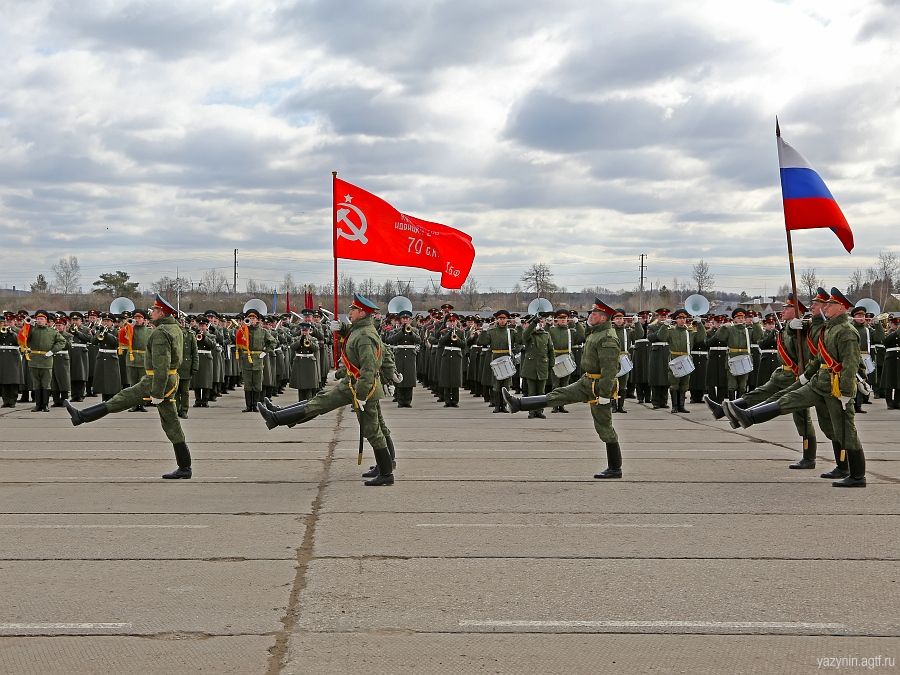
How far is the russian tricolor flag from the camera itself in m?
11.9

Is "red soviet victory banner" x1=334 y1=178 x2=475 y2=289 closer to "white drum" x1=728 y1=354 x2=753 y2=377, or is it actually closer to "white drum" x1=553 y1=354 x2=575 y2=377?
"white drum" x1=553 y1=354 x2=575 y2=377

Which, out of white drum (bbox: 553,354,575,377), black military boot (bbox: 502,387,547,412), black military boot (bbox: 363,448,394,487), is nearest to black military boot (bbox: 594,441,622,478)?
black military boot (bbox: 502,387,547,412)

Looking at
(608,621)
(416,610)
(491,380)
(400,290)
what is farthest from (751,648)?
(400,290)

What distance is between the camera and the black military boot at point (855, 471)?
10461 millimetres

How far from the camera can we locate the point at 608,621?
5879mm

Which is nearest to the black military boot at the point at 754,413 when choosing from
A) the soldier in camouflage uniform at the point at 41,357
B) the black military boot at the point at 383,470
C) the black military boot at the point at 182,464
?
the black military boot at the point at 383,470

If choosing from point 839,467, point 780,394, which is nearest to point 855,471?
point 839,467

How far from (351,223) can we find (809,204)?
10.3 metres

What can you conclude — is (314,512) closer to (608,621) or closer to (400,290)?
(608,621)

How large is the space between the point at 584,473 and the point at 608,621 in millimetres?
5675

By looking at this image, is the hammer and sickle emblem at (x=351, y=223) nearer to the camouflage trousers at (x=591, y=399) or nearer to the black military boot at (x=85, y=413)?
the black military boot at (x=85, y=413)

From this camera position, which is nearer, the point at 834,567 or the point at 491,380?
the point at 834,567

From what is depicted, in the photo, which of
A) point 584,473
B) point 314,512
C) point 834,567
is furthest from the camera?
point 584,473

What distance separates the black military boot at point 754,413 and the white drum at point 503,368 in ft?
28.0
